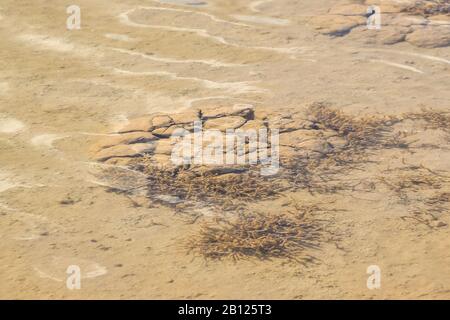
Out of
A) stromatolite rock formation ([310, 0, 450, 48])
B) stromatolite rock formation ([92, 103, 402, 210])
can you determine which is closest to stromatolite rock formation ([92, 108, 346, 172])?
stromatolite rock formation ([92, 103, 402, 210])

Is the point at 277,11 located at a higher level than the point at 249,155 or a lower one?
higher

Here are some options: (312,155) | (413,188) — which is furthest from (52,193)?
(413,188)

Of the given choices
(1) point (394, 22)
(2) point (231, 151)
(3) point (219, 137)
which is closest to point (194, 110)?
(3) point (219, 137)

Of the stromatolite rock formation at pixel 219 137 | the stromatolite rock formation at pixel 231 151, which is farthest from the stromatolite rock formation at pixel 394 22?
the stromatolite rock formation at pixel 219 137

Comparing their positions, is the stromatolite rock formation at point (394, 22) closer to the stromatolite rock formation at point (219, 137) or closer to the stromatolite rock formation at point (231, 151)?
the stromatolite rock formation at point (231, 151)

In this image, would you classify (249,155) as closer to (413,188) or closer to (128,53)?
(413,188)

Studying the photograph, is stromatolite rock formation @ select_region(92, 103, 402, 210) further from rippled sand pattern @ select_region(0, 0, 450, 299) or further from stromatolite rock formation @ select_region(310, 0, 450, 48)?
stromatolite rock formation @ select_region(310, 0, 450, 48)

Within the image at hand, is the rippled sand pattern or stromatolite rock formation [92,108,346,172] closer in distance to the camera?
the rippled sand pattern

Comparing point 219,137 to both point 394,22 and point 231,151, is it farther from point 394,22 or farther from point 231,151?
point 394,22
